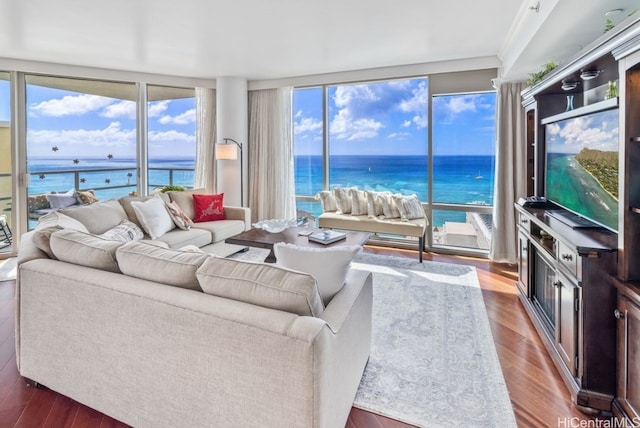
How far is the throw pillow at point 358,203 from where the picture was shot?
17.3 ft

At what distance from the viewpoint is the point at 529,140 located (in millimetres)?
3730

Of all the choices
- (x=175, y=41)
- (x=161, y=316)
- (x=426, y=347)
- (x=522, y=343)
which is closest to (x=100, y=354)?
(x=161, y=316)

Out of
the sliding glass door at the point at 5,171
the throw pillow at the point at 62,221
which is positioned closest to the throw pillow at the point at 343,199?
the throw pillow at the point at 62,221

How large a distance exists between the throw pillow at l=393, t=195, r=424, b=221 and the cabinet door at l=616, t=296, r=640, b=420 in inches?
123

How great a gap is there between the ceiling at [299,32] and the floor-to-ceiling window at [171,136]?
35.1 inches

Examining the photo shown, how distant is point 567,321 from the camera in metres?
2.17

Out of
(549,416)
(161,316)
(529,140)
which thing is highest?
(529,140)

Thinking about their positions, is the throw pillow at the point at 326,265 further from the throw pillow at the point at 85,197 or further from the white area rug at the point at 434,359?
the throw pillow at the point at 85,197

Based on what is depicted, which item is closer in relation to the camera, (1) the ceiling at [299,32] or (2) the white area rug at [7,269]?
(1) the ceiling at [299,32]

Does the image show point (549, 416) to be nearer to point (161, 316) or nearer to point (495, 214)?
point (161, 316)

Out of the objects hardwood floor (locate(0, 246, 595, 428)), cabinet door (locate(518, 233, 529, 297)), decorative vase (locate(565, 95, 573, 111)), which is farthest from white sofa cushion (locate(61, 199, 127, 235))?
decorative vase (locate(565, 95, 573, 111))

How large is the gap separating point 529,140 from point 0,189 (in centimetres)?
647

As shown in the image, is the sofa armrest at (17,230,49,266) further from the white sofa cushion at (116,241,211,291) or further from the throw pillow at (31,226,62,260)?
the white sofa cushion at (116,241,211,291)

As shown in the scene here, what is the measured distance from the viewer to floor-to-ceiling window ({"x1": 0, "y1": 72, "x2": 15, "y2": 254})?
4820 millimetres
